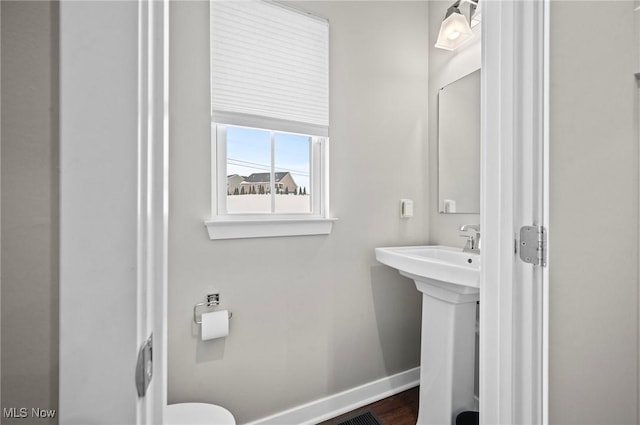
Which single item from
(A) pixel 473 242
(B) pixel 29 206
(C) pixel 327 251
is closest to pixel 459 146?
(A) pixel 473 242

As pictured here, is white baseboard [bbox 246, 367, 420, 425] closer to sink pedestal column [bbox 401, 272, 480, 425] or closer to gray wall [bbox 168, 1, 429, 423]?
gray wall [bbox 168, 1, 429, 423]

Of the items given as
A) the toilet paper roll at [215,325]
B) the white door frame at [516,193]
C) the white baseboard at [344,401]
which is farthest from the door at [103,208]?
the white baseboard at [344,401]

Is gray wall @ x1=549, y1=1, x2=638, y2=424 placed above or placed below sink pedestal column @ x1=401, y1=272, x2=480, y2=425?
above

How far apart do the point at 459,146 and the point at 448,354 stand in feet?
3.94

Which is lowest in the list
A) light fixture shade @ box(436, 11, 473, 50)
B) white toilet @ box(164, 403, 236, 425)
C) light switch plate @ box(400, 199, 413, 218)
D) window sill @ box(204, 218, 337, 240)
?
white toilet @ box(164, 403, 236, 425)

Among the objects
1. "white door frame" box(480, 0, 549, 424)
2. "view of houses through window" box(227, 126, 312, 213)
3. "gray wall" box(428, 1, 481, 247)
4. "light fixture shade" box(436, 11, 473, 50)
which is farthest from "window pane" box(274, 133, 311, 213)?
"white door frame" box(480, 0, 549, 424)

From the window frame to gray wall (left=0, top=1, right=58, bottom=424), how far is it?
1210mm

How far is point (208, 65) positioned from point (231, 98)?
0.17 m

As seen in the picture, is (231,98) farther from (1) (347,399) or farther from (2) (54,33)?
(1) (347,399)

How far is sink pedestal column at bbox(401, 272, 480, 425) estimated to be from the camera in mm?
1542

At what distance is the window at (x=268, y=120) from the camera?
1.56 meters

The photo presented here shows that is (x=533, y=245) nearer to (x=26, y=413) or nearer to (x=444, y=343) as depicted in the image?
(x=26, y=413)

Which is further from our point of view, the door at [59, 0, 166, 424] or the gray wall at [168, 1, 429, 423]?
the gray wall at [168, 1, 429, 423]

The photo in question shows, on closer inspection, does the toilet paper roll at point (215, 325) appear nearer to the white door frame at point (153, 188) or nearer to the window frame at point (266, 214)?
the window frame at point (266, 214)
